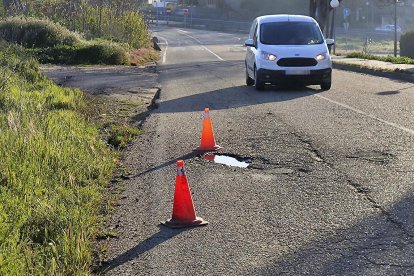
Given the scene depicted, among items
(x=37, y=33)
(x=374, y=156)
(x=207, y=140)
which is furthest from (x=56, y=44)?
(x=374, y=156)

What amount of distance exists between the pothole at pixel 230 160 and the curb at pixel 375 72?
12550mm

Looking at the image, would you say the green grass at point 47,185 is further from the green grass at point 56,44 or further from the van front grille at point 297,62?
the green grass at point 56,44

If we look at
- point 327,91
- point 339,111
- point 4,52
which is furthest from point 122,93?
point 339,111

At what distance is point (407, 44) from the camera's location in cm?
4384

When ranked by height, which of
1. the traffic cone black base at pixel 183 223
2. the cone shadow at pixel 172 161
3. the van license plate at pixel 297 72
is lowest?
the cone shadow at pixel 172 161

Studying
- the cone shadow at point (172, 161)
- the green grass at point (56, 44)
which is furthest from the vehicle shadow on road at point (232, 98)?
the green grass at point (56, 44)

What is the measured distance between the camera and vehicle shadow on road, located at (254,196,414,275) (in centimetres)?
491

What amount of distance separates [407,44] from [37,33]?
79.9 feet

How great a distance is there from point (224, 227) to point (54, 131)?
378 cm

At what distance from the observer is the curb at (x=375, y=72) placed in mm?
21156

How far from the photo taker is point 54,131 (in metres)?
9.10

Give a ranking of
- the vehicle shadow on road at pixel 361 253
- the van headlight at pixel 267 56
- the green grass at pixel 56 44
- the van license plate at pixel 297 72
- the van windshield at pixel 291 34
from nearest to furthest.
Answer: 1. the vehicle shadow on road at pixel 361 253
2. the van license plate at pixel 297 72
3. the van headlight at pixel 267 56
4. the van windshield at pixel 291 34
5. the green grass at pixel 56 44

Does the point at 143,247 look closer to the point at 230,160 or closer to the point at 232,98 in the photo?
the point at 230,160

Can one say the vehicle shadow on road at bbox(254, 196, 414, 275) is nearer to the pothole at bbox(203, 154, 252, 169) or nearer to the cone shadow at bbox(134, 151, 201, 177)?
the pothole at bbox(203, 154, 252, 169)
